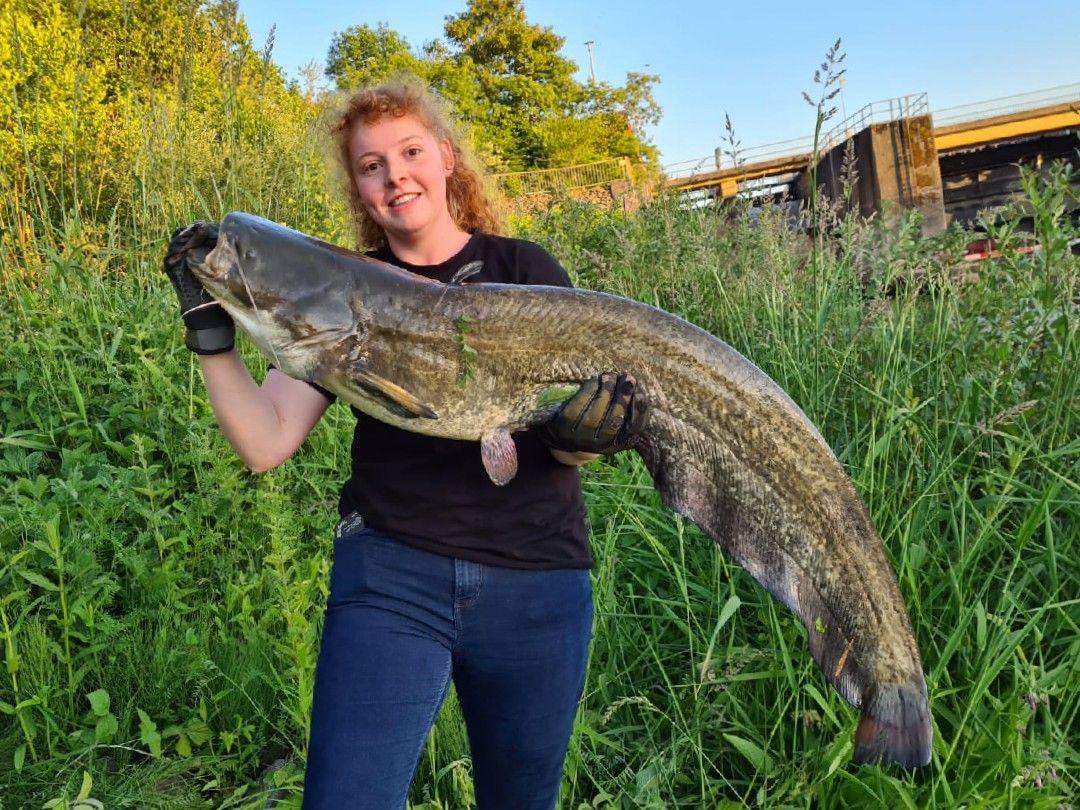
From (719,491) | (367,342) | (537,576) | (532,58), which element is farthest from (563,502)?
(532,58)

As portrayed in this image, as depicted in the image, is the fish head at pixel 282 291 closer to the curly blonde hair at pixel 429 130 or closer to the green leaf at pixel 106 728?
the curly blonde hair at pixel 429 130

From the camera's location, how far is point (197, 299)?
1653 mm

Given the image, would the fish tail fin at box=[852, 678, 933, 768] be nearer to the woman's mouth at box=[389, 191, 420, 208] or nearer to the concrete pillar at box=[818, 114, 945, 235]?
the woman's mouth at box=[389, 191, 420, 208]

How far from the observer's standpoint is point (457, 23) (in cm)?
3962

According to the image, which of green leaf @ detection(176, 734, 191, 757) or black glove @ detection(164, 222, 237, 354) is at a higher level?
black glove @ detection(164, 222, 237, 354)

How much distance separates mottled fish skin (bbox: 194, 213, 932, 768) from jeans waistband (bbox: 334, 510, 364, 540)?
0.23 metres

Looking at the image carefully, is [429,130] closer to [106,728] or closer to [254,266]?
[254,266]

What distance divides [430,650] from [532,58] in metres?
40.8

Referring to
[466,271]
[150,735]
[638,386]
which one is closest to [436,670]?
[638,386]

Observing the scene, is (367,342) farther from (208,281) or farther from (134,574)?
(134,574)

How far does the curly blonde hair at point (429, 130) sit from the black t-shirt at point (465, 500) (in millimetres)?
413

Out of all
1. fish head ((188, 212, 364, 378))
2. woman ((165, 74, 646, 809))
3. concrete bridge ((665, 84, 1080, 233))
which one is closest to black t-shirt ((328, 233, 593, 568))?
woman ((165, 74, 646, 809))

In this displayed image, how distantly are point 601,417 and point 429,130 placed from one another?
0.92 m

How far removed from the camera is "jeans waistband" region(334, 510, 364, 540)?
5.53ft
